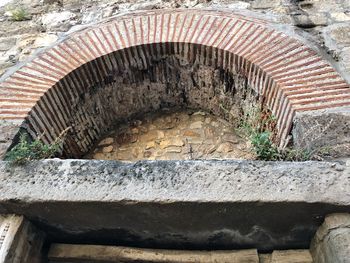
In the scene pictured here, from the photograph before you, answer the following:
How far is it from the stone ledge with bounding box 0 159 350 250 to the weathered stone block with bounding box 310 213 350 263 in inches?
2.0

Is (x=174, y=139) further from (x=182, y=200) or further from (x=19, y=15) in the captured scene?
(x=19, y=15)

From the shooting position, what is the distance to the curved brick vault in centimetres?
318

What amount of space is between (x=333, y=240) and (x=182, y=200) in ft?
2.69

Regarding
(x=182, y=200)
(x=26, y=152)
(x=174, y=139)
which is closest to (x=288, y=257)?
(x=182, y=200)

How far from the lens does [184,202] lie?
2.43 m

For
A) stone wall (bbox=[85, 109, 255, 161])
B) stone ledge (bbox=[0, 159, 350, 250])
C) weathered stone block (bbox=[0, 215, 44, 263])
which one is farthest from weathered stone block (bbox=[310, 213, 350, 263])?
weathered stone block (bbox=[0, 215, 44, 263])

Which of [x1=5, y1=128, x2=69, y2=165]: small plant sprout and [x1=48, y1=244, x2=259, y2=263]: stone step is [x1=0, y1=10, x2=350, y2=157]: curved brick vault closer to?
[x1=5, y1=128, x2=69, y2=165]: small plant sprout

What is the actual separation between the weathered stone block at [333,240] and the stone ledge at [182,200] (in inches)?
2.0

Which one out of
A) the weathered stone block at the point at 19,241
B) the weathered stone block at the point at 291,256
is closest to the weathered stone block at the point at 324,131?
the weathered stone block at the point at 291,256

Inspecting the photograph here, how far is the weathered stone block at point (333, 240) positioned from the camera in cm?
226

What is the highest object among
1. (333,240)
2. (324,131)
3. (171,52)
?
(171,52)

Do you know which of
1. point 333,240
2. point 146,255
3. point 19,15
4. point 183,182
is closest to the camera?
point 333,240

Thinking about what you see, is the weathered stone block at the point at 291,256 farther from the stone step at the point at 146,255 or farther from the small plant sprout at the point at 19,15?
the small plant sprout at the point at 19,15

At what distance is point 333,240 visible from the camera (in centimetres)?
234
